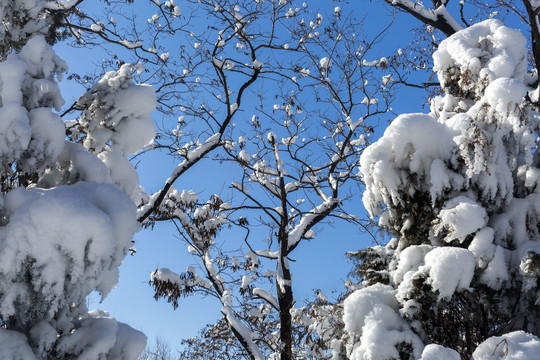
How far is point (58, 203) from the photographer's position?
3.16 meters

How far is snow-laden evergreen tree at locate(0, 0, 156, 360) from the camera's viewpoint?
10.1 ft

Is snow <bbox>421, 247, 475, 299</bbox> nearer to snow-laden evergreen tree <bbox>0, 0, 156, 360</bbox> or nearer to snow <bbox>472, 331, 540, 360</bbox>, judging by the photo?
snow <bbox>472, 331, 540, 360</bbox>

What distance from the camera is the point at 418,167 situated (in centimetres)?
425

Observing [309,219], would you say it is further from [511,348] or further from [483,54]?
[511,348]

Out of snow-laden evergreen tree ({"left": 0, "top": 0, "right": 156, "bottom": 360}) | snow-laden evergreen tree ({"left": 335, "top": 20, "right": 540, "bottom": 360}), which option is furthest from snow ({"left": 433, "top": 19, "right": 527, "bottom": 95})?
snow-laden evergreen tree ({"left": 0, "top": 0, "right": 156, "bottom": 360})

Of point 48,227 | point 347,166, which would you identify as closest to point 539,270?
point 48,227

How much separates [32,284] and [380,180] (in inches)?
118

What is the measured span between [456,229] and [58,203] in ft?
10.4

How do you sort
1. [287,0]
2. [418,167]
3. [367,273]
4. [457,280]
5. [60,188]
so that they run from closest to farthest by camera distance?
[60,188], [457,280], [418,167], [367,273], [287,0]

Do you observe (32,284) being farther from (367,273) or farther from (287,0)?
(287,0)

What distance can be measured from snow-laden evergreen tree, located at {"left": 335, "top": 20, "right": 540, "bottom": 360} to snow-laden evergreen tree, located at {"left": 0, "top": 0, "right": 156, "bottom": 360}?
6.98ft

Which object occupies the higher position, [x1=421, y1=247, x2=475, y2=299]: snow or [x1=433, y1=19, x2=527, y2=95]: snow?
[x1=433, y1=19, x2=527, y2=95]: snow


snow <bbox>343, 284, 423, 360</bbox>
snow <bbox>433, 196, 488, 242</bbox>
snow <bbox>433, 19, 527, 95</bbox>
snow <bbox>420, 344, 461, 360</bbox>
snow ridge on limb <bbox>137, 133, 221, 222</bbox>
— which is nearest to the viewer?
snow <bbox>420, 344, 461, 360</bbox>

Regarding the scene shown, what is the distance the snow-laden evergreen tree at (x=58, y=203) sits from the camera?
307 centimetres
